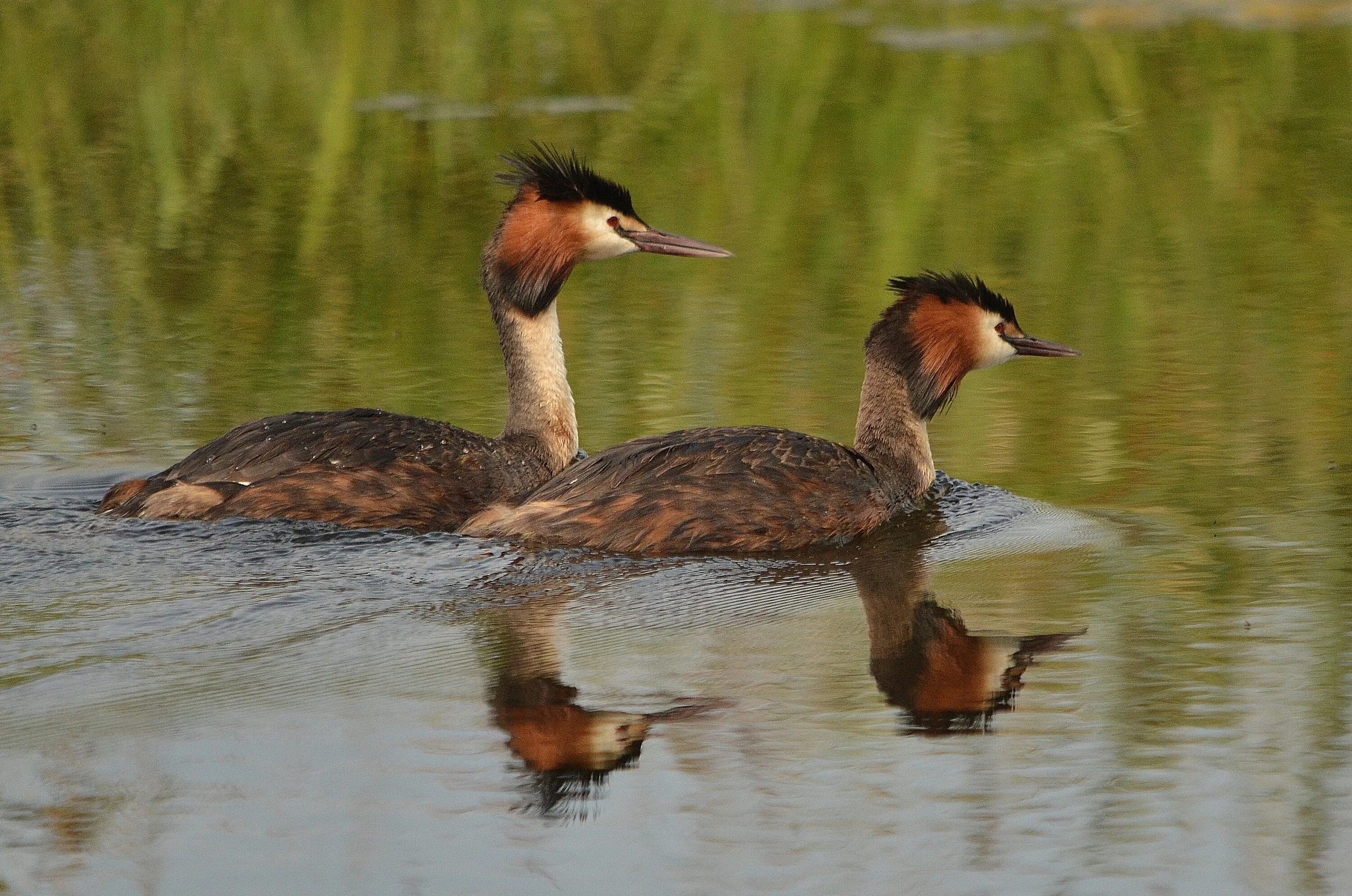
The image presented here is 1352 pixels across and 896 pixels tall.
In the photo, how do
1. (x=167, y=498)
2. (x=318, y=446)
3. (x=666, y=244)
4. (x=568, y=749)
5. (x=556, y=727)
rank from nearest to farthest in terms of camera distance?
(x=568, y=749), (x=556, y=727), (x=167, y=498), (x=318, y=446), (x=666, y=244)

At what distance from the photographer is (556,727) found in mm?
4828

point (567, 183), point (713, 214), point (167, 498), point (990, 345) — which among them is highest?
point (567, 183)

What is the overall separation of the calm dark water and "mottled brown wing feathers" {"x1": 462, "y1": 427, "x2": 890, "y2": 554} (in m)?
0.22

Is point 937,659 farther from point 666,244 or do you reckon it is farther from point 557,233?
point 557,233

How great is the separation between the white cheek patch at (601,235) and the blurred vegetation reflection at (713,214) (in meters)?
0.58

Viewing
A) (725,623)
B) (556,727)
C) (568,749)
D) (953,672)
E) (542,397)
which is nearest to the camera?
(568,749)

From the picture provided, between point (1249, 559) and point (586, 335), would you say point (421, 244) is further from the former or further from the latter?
point (1249, 559)

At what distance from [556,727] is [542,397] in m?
3.62

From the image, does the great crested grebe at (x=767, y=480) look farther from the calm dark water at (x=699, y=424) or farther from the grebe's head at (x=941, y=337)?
the calm dark water at (x=699, y=424)

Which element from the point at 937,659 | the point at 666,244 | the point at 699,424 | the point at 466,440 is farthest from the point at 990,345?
the point at 937,659

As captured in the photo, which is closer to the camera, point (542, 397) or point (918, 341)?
point (918, 341)

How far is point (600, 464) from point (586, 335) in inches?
92.0

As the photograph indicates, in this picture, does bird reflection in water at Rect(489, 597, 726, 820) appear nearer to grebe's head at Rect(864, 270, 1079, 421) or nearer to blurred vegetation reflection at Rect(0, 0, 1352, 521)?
blurred vegetation reflection at Rect(0, 0, 1352, 521)

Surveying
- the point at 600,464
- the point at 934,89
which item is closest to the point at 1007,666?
the point at 600,464
